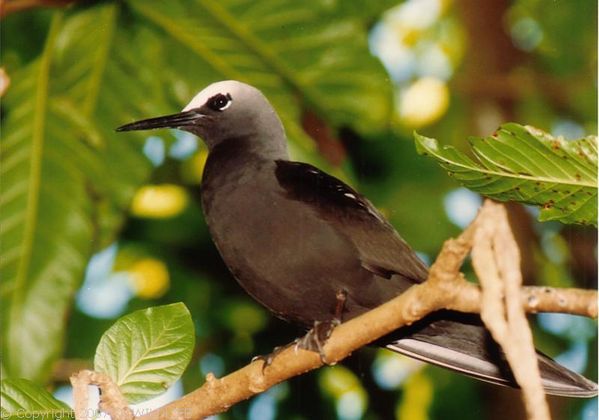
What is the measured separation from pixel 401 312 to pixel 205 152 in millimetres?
1839

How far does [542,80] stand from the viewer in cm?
386

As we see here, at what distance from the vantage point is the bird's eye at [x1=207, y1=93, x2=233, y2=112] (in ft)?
8.02

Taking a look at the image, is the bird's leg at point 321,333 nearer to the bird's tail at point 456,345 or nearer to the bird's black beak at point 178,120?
the bird's tail at point 456,345

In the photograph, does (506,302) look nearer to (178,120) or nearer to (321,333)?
(321,333)

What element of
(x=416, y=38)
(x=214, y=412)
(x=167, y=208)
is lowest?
(x=214, y=412)

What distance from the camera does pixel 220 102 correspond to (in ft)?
8.04

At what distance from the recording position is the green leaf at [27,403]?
5.88 ft

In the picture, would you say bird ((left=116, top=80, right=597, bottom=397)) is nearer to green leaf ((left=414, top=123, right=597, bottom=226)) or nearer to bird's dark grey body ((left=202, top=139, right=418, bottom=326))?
bird's dark grey body ((left=202, top=139, right=418, bottom=326))

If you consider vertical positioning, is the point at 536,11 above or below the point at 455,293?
above

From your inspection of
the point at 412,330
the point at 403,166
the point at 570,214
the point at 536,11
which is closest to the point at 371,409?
the point at 403,166

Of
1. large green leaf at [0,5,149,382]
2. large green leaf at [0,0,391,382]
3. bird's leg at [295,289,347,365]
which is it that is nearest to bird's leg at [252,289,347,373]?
bird's leg at [295,289,347,365]

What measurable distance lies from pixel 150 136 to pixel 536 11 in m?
1.73

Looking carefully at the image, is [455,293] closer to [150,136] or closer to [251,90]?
[251,90]

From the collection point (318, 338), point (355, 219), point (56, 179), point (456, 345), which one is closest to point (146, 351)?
point (318, 338)
